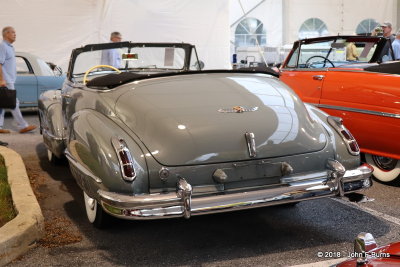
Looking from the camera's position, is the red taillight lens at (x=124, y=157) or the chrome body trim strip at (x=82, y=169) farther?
the chrome body trim strip at (x=82, y=169)

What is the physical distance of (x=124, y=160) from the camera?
334 cm

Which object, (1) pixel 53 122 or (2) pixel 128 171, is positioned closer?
(2) pixel 128 171

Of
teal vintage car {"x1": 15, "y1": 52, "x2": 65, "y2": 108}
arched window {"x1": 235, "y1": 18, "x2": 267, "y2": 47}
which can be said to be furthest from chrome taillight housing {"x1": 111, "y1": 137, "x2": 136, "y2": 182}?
arched window {"x1": 235, "y1": 18, "x2": 267, "y2": 47}

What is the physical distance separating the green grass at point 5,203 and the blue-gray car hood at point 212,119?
1208mm

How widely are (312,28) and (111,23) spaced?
37.0 ft

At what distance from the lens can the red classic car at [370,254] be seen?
6.11 feet

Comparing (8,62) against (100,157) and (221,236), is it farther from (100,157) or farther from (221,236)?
(221,236)

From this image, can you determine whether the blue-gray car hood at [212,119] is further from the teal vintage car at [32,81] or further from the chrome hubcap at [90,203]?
the teal vintage car at [32,81]

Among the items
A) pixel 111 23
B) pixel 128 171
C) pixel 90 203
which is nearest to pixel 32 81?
pixel 111 23

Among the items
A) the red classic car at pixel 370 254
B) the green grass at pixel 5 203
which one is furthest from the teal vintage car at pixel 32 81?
the red classic car at pixel 370 254

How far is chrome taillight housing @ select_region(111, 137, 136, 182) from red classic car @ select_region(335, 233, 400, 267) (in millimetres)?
1646

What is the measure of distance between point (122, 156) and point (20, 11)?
11741 mm

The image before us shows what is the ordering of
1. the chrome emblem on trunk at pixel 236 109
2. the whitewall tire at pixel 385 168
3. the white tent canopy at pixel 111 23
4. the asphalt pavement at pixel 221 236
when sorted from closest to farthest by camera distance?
the asphalt pavement at pixel 221 236 < the chrome emblem on trunk at pixel 236 109 < the whitewall tire at pixel 385 168 < the white tent canopy at pixel 111 23

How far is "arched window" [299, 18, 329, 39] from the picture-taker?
2312 cm
